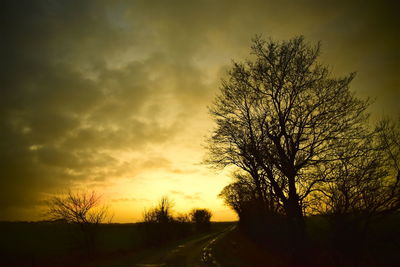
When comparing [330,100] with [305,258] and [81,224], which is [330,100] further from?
[81,224]

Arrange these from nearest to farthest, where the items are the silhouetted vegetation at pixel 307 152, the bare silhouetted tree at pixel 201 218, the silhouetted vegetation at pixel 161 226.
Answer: the silhouetted vegetation at pixel 307 152
the silhouetted vegetation at pixel 161 226
the bare silhouetted tree at pixel 201 218

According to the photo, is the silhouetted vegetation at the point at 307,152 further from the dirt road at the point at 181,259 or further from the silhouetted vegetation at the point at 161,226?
the silhouetted vegetation at the point at 161,226

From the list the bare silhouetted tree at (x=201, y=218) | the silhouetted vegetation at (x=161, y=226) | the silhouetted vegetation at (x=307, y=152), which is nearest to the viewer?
the silhouetted vegetation at (x=307, y=152)

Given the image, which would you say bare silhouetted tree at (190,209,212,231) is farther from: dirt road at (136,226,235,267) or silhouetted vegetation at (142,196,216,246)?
dirt road at (136,226,235,267)

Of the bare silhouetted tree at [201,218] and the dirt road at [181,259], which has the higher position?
the bare silhouetted tree at [201,218]

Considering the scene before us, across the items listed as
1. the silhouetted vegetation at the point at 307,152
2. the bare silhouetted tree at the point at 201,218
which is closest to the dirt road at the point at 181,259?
the silhouetted vegetation at the point at 307,152

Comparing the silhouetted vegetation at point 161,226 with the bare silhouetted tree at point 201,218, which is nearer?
the silhouetted vegetation at point 161,226

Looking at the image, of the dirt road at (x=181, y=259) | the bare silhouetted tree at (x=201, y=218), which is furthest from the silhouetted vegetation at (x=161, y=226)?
the bare silhouetted tree at (x=201, y=218)

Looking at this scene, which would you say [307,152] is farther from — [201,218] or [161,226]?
[201,218]

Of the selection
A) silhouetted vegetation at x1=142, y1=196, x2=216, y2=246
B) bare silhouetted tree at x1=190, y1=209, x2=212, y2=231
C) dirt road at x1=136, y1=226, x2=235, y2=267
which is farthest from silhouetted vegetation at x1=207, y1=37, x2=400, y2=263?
bare silhouetted tree at x1=190, y1=209, x2=212, y2=231

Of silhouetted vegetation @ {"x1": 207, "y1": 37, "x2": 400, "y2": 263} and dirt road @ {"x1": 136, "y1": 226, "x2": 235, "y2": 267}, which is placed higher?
silhouetted vegetation @ {"x1": 207, "y1": 37, "x2": 400, "y2": 263}

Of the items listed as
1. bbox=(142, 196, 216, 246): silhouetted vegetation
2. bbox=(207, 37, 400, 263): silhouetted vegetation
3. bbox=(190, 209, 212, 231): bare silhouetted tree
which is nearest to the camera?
bbox=(207, 37, 400, 263): silhouetted vegetation

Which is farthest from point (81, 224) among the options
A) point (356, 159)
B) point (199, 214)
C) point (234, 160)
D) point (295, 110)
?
point (199, 214)

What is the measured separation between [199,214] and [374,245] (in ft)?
189
